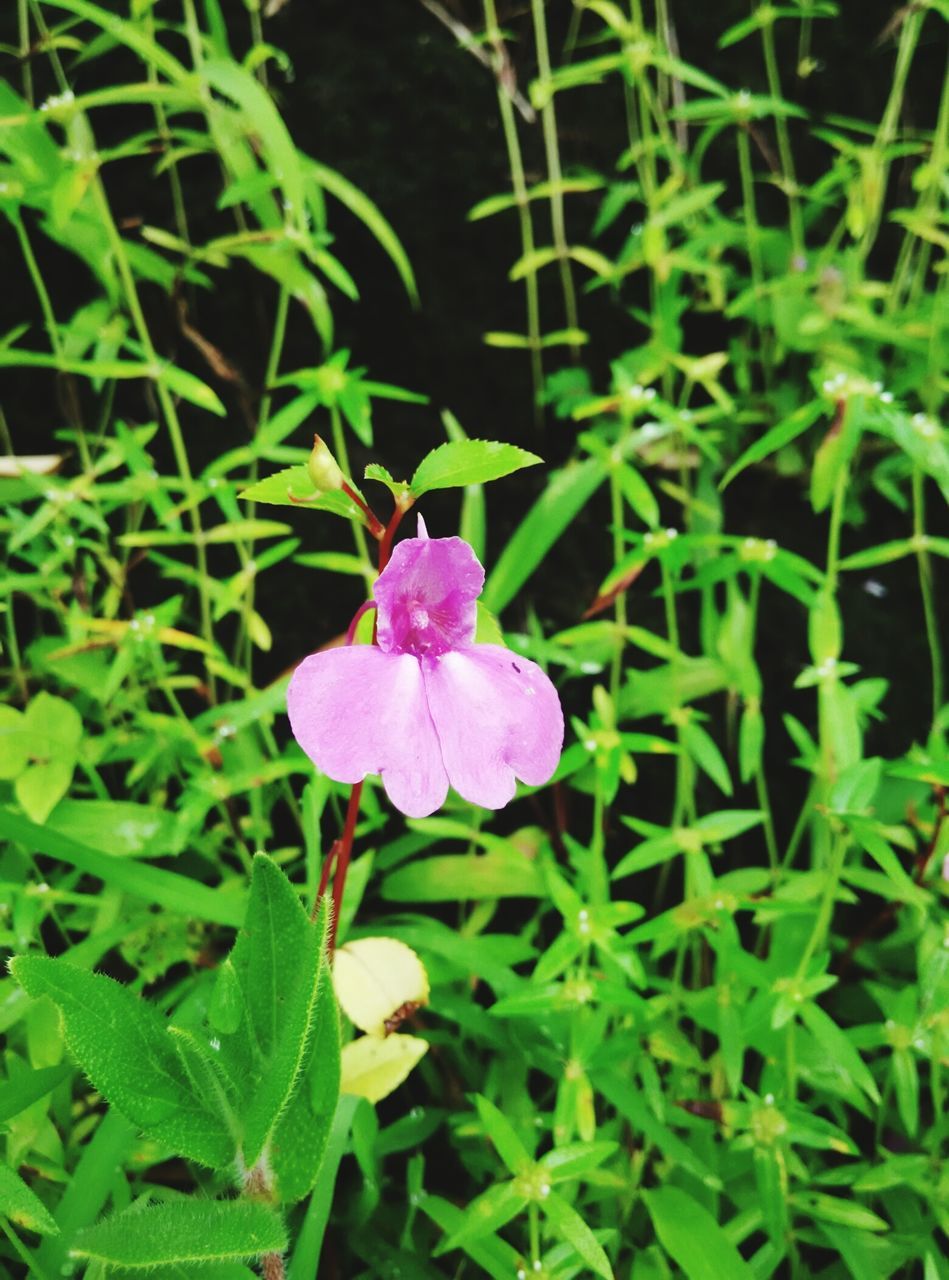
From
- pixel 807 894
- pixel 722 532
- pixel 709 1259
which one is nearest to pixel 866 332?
pixel 722 532

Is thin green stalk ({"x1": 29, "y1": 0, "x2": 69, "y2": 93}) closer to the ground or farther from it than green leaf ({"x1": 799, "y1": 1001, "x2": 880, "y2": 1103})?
farther from it

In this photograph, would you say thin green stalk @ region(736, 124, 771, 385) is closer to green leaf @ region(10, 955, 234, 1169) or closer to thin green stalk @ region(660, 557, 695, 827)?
thin green stalk @ region(660, 557, 695, 827)

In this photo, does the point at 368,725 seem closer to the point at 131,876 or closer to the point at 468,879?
the point at 131,876

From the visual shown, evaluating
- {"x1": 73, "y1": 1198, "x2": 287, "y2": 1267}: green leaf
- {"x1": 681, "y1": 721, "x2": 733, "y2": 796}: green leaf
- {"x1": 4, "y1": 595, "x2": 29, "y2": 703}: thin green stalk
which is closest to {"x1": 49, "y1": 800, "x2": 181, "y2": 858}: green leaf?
{"x1": 4, "y1": 595, "x2": 29, "y2": 703}: thin green stalk

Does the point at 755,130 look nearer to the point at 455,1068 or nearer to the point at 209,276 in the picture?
the point at 209,276

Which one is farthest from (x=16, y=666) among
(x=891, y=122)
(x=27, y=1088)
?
(x=891, y=122)

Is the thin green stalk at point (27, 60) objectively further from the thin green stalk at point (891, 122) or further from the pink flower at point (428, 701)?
the thin green stalk at point (891, 122)

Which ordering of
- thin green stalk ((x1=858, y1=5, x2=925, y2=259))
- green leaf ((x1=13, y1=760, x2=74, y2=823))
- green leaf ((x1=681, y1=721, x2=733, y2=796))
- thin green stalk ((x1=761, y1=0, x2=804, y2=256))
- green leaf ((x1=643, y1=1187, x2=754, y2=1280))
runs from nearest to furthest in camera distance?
green leaf ((x1=643, y1=1187, x2=754, y2=1280))
green leaf ((x1=13, y1=760, x2=74, y2=823))
green leaf ((x1=681, y1=721, x2=733, y2=796))
thin green stalk ((x1=858, y1=5, x2=925, y2=259))
thin green stalk ((x1=761, y1=0, x2=804, y2=256))
